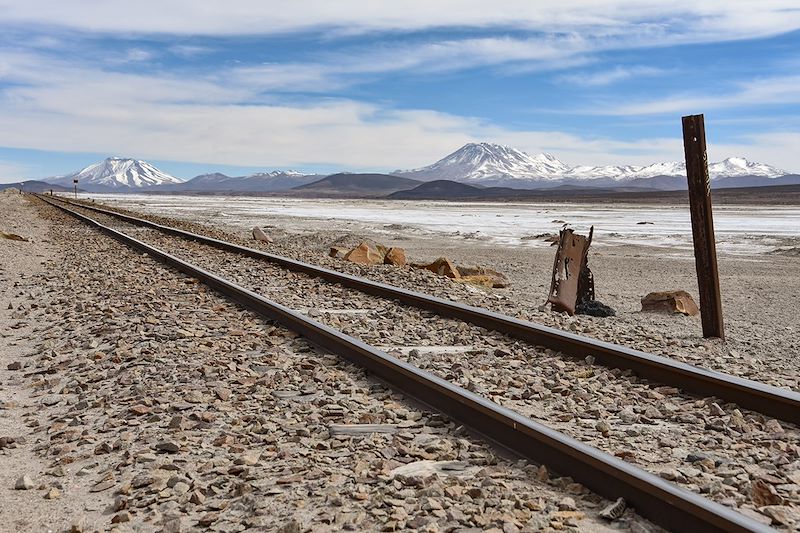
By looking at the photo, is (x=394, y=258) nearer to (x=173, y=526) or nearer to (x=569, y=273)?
(x=569, y=273)

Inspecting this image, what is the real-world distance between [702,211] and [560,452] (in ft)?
20.9

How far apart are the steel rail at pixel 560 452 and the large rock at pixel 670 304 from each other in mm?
6826

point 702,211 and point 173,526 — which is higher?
point 702,211

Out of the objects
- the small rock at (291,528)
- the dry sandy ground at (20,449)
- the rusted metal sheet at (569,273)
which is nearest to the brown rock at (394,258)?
the rusted metal sheet at (569,273)

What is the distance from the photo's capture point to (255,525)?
3771mm

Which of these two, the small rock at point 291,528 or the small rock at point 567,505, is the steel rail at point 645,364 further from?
the small rock at point 291,528

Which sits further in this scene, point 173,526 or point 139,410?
point 139,410

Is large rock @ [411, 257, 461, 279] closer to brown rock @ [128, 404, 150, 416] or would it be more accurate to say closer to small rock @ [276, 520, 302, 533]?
brown rock @ [128, 404, 150, 416]

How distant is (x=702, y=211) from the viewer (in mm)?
9703

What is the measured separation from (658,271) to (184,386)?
54.9 feet

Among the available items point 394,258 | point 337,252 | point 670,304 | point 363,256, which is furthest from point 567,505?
point 337,252

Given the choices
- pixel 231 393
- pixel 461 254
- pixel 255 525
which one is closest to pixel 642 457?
pixel 255 525

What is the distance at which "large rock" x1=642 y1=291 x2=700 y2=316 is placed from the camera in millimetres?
12484

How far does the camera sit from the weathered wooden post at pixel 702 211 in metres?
9.58
